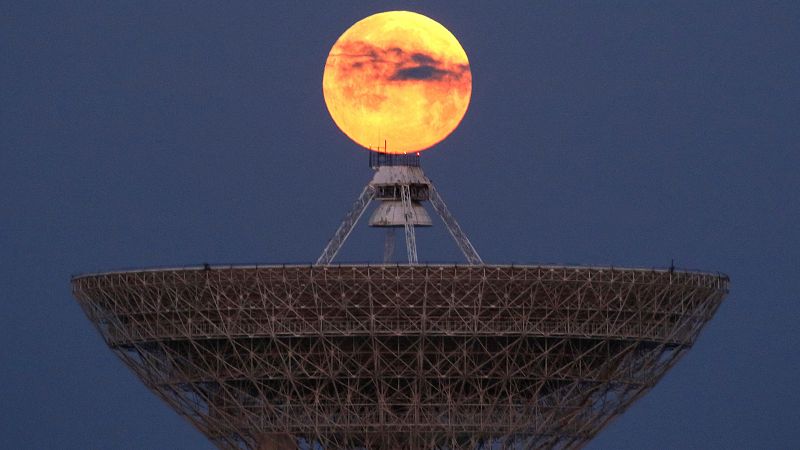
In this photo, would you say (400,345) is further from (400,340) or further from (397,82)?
(397,82)

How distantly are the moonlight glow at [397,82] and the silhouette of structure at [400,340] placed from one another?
1.70m

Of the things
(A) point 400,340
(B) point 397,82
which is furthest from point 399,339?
(B) point 397,82

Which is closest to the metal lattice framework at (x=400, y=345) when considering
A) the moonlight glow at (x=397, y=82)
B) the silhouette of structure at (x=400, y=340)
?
the silhouette of structure at (x=400, y=340)

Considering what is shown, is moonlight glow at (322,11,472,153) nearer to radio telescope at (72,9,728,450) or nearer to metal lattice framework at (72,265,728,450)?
radio telescope at (72,9,728,450)

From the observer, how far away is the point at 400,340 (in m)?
101

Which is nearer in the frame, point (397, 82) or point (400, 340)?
point (400, 340)

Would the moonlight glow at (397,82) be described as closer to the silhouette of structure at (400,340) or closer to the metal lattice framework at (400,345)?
the silhouette of structure at (400,340)

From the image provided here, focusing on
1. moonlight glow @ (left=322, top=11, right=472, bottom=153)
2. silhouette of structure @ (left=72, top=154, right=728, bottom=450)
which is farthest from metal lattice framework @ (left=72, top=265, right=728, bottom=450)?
moonlight glow @ (left=322, top=11, right=472, bottom=153)

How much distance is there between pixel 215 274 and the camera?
100250 mm

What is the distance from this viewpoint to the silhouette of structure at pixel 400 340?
327 feet

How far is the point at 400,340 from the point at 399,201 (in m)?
7.32

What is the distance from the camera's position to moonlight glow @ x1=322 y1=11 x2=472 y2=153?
105m

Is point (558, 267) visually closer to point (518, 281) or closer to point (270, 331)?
point (518, 281)

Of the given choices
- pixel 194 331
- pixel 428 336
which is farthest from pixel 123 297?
pixel 428 336
